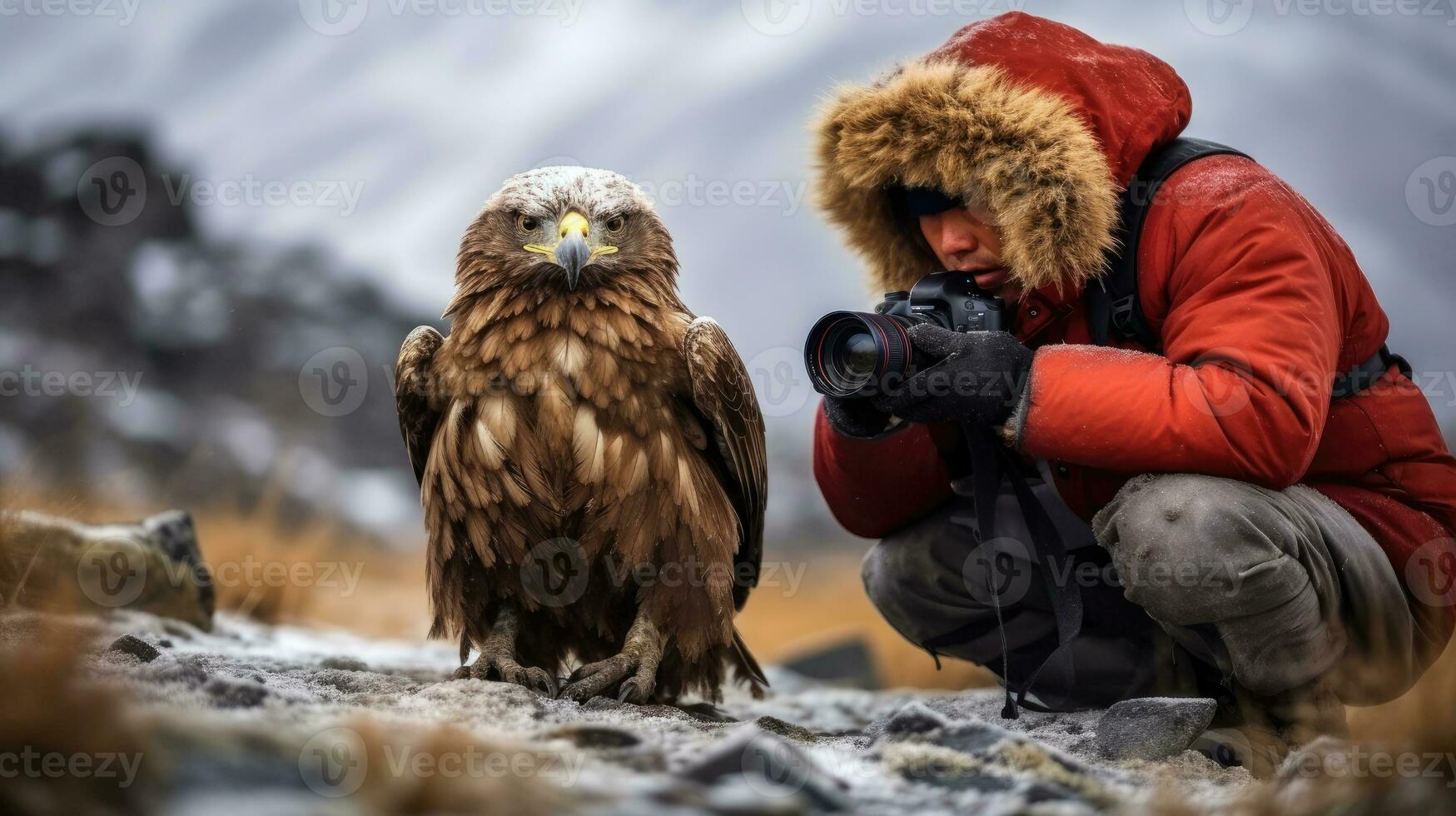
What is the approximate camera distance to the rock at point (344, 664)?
400 cm

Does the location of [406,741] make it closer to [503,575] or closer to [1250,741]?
[503,575]

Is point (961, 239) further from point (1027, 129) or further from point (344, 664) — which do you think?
point (344, 664)

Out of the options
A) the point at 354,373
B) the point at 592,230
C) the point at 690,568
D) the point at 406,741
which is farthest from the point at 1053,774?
the point at 354,373

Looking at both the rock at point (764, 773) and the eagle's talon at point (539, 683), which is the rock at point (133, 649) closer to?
the eagle's talon at point (539, 683)

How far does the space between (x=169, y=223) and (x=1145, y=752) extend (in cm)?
1116

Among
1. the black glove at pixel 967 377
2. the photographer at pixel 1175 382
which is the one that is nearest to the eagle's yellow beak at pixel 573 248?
the photographer at pixel 1175 382

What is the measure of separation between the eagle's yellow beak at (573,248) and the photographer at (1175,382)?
0.80 meters

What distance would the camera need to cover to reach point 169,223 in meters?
11.3

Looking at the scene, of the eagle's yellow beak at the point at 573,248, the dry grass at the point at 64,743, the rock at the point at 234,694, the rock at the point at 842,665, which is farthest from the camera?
the rock at the point at 842,665

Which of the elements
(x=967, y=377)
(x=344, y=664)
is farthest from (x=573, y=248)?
(x=344, y=664)

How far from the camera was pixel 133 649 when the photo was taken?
10.5 ft

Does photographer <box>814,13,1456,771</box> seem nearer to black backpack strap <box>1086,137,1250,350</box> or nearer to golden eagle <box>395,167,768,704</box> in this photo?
black backpack strap <box>1086,137,1250,350</box>

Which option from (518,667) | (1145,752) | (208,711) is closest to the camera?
(208,711)

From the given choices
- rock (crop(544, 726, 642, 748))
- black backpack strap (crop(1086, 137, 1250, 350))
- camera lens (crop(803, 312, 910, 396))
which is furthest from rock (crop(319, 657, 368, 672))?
black backpack strap (crop(1086, 137, 1250, 350))
